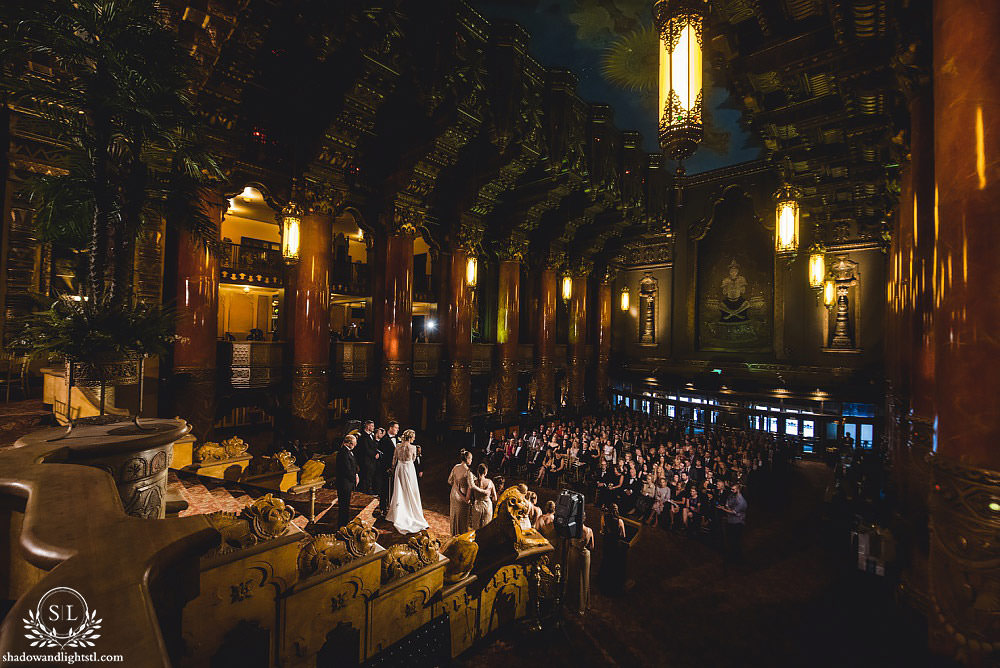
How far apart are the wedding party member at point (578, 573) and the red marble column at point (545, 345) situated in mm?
13695

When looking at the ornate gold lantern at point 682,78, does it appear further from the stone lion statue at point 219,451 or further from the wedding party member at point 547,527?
the stone lion statue at point 219,451

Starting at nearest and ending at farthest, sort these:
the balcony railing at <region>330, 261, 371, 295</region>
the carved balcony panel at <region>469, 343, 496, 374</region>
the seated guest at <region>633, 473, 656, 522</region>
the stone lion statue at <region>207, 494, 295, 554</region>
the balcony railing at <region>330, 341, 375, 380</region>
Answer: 1. the stone lion statue at <region>207, 494, 295, 554</region>
2. the seated guest at <region>633, 473, 656, 522</region>
3. the balcony railing at <region>330, 341, 375, 380</region>
4. the balcony railing at <region>330, 261, 371, 295</region>
5. the carved balcony panel at <region>469, 343, 496, 374</region>

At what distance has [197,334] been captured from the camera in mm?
9766

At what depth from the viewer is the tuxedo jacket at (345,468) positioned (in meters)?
7.52

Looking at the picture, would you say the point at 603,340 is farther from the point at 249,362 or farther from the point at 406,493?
the point at 249,362

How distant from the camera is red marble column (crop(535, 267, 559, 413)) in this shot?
65.4 ft

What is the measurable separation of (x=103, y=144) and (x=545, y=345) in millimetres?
17686

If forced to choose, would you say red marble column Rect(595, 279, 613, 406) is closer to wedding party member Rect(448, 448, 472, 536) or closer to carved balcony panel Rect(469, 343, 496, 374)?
carved balcony panel Rect(469, 343, 496, 374)

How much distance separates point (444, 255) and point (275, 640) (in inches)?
573

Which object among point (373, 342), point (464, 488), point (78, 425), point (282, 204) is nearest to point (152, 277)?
point (282, 204)

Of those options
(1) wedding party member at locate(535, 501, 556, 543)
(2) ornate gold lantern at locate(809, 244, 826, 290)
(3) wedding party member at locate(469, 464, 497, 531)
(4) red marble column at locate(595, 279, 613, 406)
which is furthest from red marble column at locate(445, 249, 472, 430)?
(2) ornate gold lantern at locate(809, 244, 826, 290)

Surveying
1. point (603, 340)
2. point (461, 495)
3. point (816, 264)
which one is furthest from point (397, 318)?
point (603, 340)

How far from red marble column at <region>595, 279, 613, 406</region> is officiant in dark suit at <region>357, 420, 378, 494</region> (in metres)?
16.8
